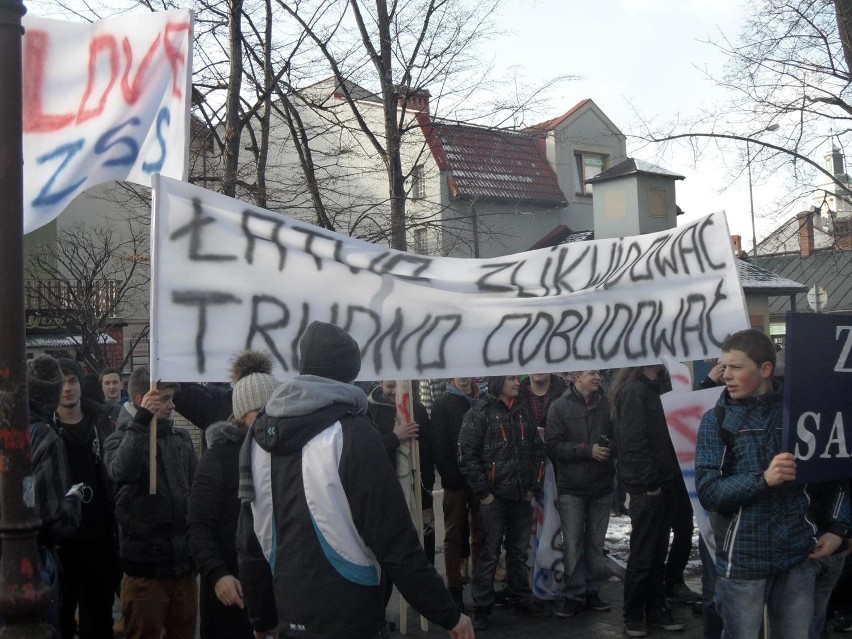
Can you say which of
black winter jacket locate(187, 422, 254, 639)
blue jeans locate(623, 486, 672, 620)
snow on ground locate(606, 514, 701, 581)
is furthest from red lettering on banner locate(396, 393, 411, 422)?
snow on ground locate(606, 514, 701, 581)

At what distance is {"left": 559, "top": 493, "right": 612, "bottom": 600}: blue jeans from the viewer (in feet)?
23.9

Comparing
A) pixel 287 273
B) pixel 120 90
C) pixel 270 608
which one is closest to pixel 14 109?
pixel 120 90

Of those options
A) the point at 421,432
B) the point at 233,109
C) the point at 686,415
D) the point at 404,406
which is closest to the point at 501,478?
the point at 421,432

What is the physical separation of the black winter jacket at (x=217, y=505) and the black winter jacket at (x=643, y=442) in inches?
124

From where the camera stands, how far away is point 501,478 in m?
7.11

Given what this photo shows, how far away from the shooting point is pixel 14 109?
4.07 metres

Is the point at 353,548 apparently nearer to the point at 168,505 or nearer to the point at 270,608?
the point at 270,608

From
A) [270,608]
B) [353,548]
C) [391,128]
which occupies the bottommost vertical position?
[270,608]

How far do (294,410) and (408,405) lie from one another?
119 inches

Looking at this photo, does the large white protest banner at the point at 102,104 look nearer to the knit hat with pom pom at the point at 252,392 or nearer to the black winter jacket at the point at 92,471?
the knit hat with pom pom at the point at 252,392

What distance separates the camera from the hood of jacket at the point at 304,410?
10.4ft

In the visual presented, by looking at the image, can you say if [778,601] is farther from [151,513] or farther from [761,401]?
[151,513]

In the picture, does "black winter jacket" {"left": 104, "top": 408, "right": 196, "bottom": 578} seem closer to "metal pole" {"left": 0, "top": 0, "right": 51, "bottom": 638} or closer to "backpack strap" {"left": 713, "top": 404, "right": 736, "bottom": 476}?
"metal pole" {"left": 0, "top": 0, "right": 51, "bottom": 638}

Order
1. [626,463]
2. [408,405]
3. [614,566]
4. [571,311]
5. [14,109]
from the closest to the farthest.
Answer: [14,109] < [571,311] < [408,405] < [626,463] < [614,566]
